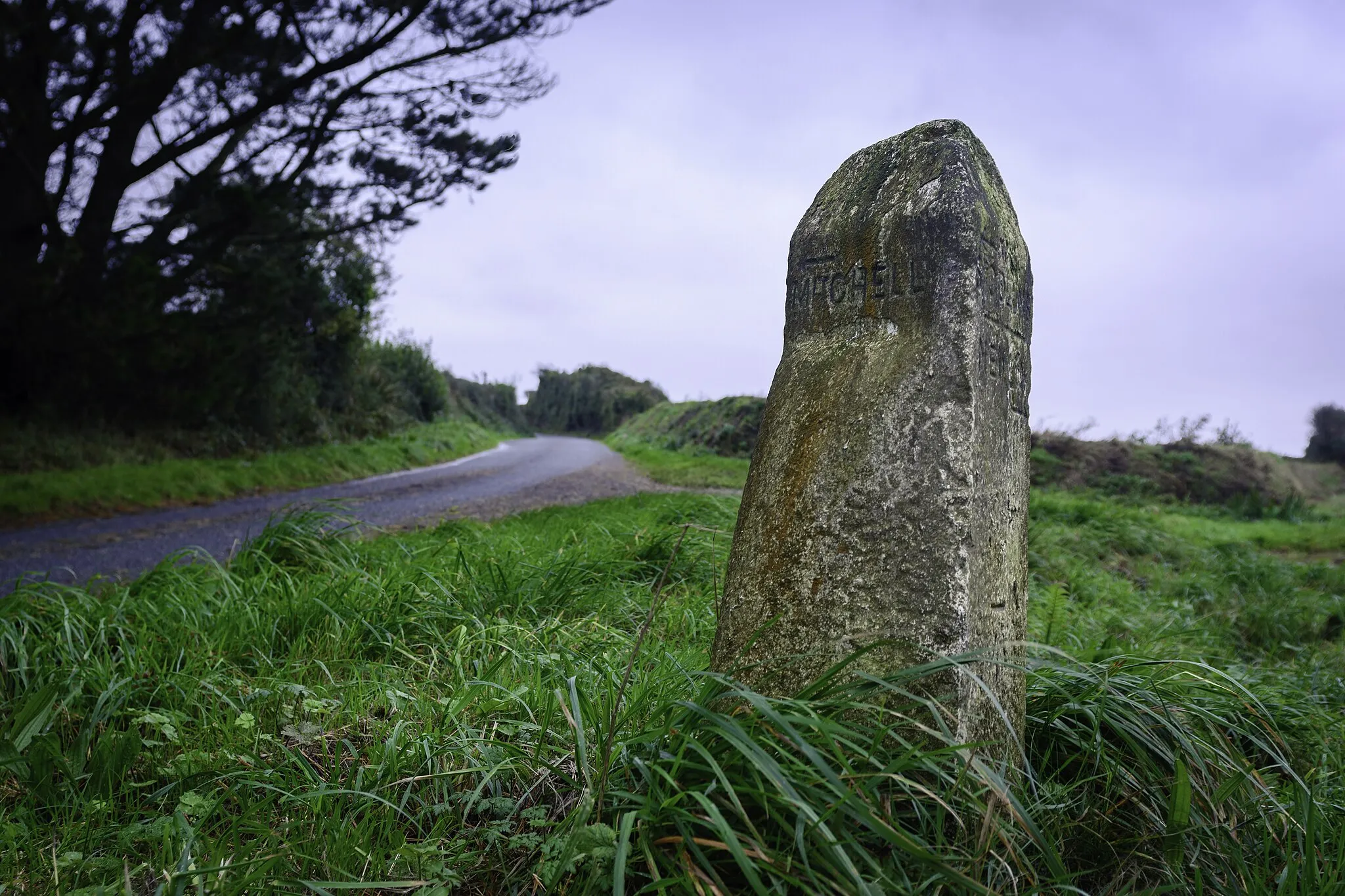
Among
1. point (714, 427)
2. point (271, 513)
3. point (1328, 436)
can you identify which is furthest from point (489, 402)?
point (271, 513)

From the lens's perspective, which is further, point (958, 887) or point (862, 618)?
point (862, 618)

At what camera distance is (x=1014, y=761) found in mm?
2080

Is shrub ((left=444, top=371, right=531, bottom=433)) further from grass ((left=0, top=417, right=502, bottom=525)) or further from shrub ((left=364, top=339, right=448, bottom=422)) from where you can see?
grass ((left=0, top=417, right=502, bottom=525))

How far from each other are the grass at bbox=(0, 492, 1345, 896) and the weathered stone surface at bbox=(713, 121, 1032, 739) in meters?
0.18

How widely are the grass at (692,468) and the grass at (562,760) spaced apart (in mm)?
6263

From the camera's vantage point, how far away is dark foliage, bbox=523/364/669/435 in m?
43.8

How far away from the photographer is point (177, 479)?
9516 millimetres

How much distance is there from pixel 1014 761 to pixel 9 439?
37.0ft

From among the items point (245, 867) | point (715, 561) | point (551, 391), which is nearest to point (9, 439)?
point (715, 561)

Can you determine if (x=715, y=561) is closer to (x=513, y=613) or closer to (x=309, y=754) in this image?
(x=513, y=613)

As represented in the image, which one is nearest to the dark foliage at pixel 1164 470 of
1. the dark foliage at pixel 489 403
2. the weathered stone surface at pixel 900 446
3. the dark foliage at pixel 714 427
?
the dark foliage at pixel 714 427

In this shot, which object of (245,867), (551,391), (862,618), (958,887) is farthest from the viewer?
(551,391)

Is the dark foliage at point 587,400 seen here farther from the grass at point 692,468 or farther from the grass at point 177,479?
the grass at point 177,479

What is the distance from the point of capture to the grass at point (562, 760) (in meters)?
1.69
